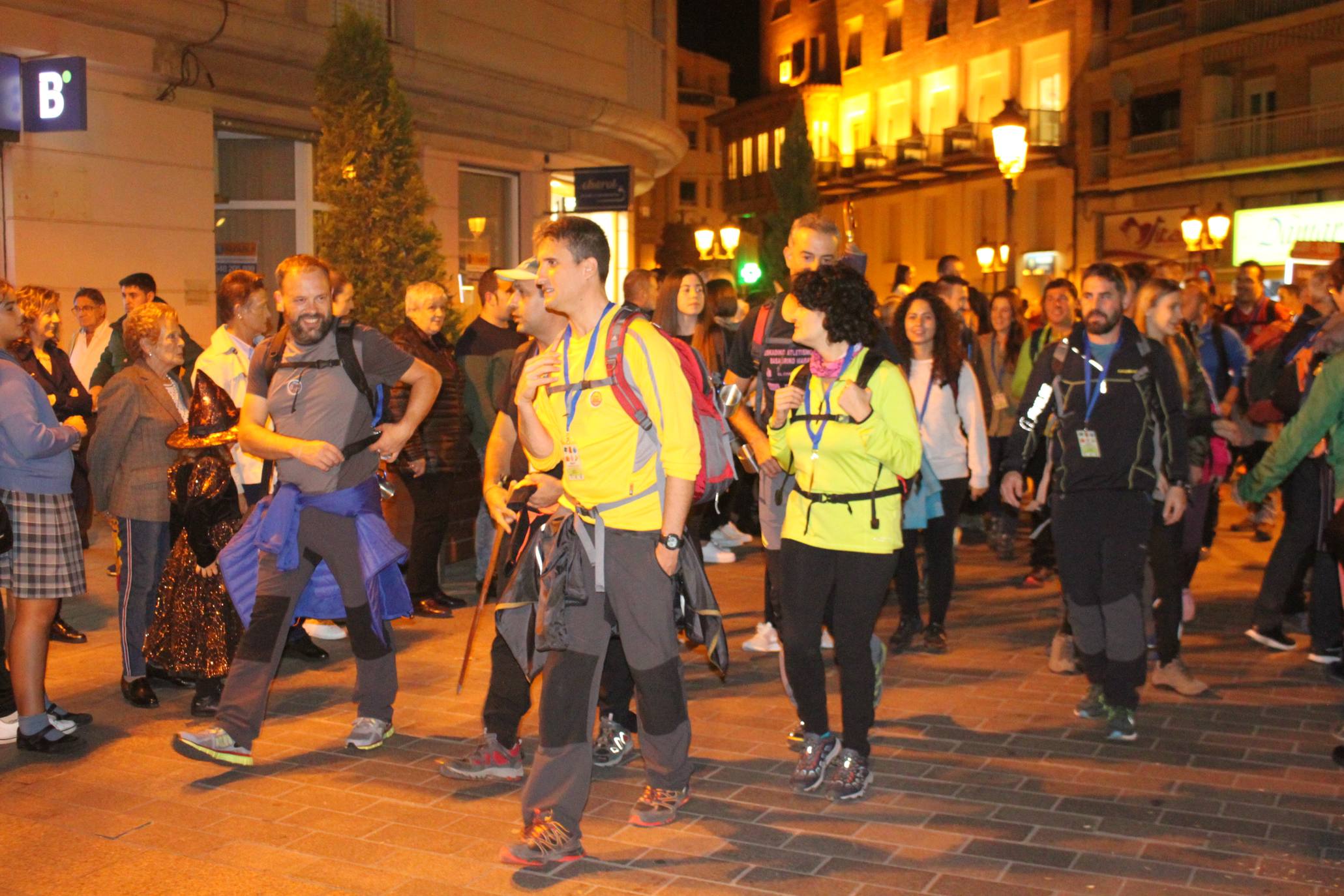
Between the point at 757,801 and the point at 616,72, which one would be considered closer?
the point at 757,801

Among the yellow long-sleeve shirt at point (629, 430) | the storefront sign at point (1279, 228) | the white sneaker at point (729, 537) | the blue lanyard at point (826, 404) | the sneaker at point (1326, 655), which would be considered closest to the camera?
the yellow long-sleeve shirt at point (629, 430)

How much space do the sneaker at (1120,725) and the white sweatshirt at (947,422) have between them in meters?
2.07

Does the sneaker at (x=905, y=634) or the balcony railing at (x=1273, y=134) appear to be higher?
the balcony railing at (x=1273, y=134)

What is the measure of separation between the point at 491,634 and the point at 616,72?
15.1 m

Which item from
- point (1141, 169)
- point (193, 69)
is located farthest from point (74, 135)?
point (1141, 169)

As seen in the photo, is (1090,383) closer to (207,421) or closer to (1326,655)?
(1326,655)

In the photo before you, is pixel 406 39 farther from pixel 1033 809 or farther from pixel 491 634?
pixel 1033 809

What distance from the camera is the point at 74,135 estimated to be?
1285 cm

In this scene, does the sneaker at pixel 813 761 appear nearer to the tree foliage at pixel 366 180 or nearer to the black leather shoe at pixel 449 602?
the black leather shoe at pixel 449 602

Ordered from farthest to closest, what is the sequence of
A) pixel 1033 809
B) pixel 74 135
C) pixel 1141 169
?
pixel 1141 169 < pixel 74 135 < pixel 1033 809

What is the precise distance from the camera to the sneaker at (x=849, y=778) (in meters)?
5.38

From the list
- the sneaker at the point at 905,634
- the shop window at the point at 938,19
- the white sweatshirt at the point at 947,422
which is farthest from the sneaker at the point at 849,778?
the shop window at the point at 938,19

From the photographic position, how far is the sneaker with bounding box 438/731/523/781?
564cm

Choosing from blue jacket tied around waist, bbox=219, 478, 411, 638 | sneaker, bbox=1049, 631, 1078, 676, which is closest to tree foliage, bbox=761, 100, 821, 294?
sneaker, bbox=1049, 631, 1078, 676
